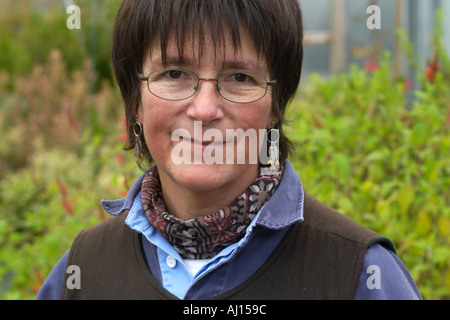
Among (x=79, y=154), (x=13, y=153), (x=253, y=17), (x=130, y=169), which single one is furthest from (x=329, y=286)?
(x=13, y=153)

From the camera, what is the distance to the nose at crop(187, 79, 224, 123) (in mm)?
1554

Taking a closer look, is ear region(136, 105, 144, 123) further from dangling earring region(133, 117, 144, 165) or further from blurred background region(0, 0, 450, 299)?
Answer: blurred background region(0, 0, 450, 299)

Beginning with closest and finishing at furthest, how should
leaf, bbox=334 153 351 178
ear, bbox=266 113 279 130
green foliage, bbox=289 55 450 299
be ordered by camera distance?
ear, bbox=266 113 279 130
green foliage, bbox=289 55 450 299
leaf, bbox=334 153 351 178

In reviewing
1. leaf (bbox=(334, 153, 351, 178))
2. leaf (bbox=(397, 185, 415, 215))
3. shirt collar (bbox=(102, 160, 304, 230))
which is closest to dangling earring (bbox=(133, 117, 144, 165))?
shirt collar (bbox=(102, 160, 304, 230))

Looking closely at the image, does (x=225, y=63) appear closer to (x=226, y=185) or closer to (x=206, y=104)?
(x=206, y=104)

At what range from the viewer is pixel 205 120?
1561 mm

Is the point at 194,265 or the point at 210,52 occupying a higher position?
the point at 210,52

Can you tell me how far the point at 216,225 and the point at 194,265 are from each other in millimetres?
145

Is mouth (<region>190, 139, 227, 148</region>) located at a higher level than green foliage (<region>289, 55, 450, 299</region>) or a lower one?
higher

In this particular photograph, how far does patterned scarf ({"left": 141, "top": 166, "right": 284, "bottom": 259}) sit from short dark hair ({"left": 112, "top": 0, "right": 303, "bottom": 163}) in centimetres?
27

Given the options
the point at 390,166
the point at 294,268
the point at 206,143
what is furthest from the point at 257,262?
the point at 390,166

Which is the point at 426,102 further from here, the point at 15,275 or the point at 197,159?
the point at 15,275

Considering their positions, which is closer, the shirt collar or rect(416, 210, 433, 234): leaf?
the shirt collar

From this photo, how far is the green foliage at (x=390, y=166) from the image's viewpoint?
2.52 meters
